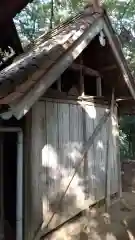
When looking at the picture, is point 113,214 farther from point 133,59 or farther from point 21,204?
point 133,59

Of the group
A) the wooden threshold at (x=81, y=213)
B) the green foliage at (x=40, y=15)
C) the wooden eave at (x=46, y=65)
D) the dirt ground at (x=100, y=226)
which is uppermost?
the green foliage at (x=40, y=15)

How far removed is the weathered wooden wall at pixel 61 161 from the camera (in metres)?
5.39

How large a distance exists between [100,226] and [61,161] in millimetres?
1778

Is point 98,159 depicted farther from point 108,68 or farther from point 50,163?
point 108,68

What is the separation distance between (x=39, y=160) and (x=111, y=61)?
3.39 m

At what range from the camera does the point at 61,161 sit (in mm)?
6215

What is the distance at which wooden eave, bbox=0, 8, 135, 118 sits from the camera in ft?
13.6

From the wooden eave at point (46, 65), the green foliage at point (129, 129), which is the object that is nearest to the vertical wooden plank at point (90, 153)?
the wooden eave at point (46, 65)

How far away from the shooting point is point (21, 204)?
4.94 m

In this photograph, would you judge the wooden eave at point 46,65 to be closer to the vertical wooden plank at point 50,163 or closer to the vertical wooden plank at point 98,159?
the vertical wooden plank at point 50,163

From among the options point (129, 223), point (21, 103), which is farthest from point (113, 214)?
point (21, 103)

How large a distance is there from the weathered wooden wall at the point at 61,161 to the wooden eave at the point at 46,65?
95 centimetres

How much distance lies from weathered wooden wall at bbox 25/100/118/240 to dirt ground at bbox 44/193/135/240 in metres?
0.24

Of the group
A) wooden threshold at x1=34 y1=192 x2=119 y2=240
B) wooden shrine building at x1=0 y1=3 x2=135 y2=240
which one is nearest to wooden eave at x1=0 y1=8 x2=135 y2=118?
wooden shrine building at x1=0 y1=3 x2=135 y2=240
